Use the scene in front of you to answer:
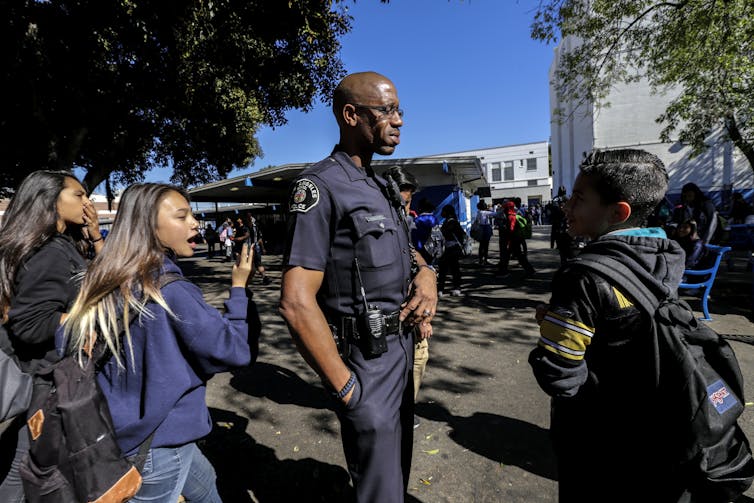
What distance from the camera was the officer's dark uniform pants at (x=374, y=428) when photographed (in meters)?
1.60

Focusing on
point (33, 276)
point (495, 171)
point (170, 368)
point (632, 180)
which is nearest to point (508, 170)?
point (495, 171)

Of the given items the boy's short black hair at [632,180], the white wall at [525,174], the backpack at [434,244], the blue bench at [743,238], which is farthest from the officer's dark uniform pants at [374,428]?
the white wall at [525,174]

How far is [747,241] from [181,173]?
18.6 metres

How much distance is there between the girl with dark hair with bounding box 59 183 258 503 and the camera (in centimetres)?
140

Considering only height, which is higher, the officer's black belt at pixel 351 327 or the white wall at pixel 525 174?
the white wall at pixel 525 174

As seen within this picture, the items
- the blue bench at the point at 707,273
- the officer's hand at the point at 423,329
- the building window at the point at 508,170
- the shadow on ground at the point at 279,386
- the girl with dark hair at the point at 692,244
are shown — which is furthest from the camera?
the building window at the point at 508,170

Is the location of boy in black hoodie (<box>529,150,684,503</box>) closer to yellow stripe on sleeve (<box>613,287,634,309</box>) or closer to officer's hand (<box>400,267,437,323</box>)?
yellow stripe on sleeve (<box>613,287,634,309</box>)

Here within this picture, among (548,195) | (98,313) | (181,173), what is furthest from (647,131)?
(98,313)

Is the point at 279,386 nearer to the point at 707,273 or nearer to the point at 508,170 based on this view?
the point at 707,273

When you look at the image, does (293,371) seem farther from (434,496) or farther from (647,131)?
(647,131)

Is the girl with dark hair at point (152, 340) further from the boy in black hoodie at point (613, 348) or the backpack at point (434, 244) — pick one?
the backpack at point (434, 244)

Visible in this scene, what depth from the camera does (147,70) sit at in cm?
780

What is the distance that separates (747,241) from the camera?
38.8ft

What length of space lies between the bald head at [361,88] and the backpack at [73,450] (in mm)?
1454
